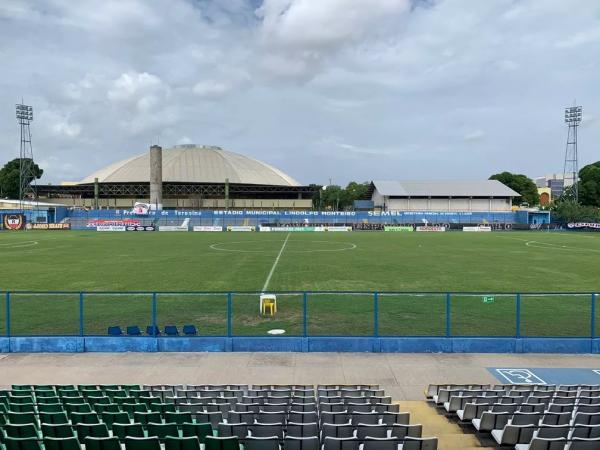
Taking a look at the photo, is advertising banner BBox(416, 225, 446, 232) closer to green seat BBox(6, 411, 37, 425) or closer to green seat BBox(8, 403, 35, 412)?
green seat BBox(8, 403, 35, 412)

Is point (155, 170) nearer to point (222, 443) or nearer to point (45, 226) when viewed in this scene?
point (45, 226)

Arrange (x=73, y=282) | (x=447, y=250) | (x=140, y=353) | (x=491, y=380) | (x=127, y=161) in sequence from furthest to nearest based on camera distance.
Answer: (x=127, y=161) → (x=447, y=250) → (x=73, y=282) → (x=140, y=353) → (x=491, y=380)

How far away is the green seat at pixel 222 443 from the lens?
6.80 m

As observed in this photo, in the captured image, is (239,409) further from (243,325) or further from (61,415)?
(243,325)

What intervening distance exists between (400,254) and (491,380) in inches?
1390

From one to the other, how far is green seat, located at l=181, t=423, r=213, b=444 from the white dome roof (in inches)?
5510

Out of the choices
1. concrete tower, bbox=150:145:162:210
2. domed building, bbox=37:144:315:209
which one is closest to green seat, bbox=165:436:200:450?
concrete tower, bbox=150:145:162:210

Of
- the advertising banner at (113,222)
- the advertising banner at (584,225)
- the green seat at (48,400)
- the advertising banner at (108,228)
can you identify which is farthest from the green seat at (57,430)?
the advertising banner at (584,225)

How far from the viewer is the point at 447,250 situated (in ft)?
172

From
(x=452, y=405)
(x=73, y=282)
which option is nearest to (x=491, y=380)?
(x=452, y=405)

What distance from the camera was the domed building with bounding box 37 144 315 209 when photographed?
14425 cm

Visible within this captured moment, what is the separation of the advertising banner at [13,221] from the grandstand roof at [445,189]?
8288cm

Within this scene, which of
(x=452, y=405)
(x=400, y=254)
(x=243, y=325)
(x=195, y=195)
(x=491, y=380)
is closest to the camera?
(x=452, y=405)

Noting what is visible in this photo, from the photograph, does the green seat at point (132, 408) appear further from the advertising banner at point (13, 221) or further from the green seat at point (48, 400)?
the advertising banner at point (13, 221)
